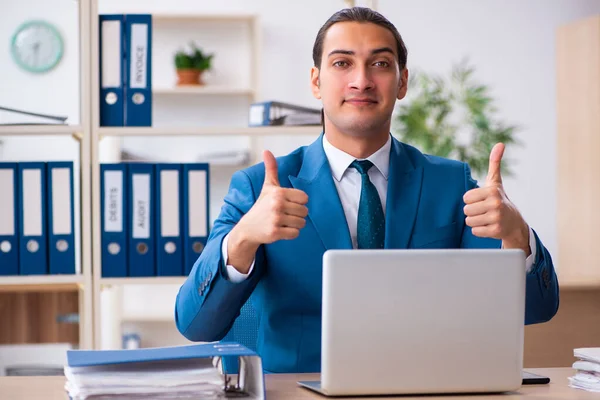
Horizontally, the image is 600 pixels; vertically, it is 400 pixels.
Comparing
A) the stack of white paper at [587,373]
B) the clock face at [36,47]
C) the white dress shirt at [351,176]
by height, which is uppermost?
the clock face at [36,47]

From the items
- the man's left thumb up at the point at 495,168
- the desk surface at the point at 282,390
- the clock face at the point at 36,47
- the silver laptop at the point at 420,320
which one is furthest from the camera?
the clock face at the point at 36,47

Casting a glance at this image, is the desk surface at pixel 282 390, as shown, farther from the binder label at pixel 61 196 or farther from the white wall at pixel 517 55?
the white wall at pixel 517 55

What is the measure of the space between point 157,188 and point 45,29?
10.2ft

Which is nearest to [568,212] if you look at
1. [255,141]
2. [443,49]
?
[443,49]

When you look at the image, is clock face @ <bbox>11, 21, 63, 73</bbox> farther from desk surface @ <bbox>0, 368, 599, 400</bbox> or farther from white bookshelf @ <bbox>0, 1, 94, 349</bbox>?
desk surface @ <bbox>0, 368, 599, 400</bbox>

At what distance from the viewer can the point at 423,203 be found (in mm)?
1892

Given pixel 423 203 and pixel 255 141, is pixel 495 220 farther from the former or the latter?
pixel 255 141

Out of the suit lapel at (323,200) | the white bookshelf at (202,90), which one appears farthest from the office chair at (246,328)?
the white bookshelf at (202,90)

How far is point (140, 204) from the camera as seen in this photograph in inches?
99.7

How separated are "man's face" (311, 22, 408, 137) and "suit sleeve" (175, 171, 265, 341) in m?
0.34

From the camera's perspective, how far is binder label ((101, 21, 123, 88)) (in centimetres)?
252

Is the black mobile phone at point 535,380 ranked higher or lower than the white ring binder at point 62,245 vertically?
lower

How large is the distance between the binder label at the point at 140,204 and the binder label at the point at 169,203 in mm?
41

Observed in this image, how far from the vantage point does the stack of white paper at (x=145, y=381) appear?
4.06 ft
